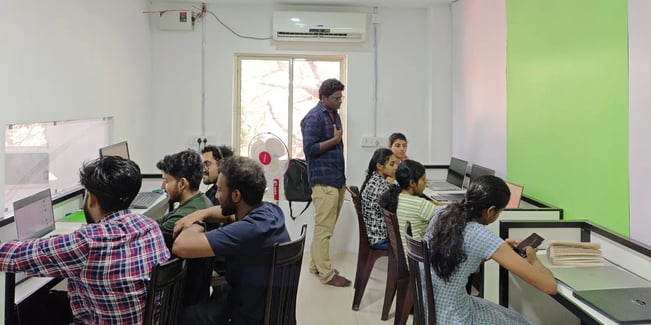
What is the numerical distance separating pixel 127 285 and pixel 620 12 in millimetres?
2368

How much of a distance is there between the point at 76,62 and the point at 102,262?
206 cm

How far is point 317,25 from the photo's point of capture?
454 centimetres

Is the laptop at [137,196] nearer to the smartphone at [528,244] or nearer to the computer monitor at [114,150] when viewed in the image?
the computer monitor at [114,150]

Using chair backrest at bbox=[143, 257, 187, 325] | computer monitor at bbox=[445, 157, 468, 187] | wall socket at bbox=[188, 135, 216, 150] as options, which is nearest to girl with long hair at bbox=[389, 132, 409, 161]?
computer monitor at bbox=[445, 157, 468, 187]

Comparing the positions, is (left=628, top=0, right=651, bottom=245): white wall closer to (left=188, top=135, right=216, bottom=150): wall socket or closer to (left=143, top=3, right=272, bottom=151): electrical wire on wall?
(left=143, top=3, right=272, bottom=151): electrical wire on wall

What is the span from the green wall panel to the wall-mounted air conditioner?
1.48m

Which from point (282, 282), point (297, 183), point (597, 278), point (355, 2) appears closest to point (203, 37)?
point (355, 2)

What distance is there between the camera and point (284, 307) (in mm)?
1837

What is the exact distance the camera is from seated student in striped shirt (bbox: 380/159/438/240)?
267 centimetres

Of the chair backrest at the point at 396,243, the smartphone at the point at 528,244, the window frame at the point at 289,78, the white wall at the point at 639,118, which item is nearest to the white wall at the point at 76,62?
the window frame at the point at 289,78

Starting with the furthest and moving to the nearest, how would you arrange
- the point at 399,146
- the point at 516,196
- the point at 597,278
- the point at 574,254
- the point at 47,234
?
the point at 399,146, the point at 516,196, the point at 47,234, the point at 574,254, the point at 597,278

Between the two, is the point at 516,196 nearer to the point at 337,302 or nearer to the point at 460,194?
the point at 460,194

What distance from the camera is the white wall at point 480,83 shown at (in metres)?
3.67

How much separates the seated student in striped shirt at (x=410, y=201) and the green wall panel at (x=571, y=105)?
766 mm
